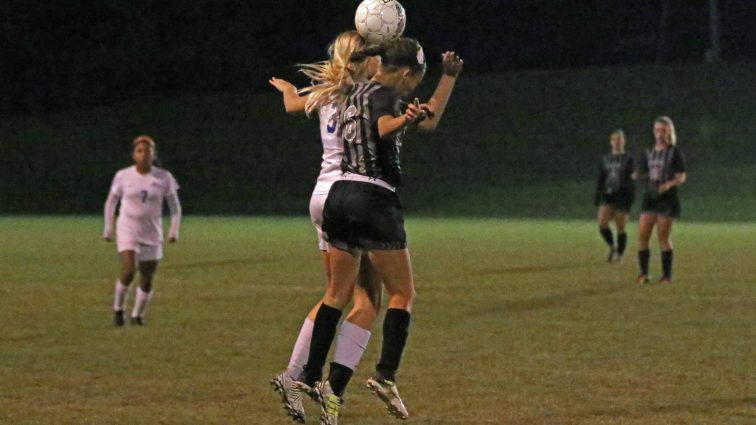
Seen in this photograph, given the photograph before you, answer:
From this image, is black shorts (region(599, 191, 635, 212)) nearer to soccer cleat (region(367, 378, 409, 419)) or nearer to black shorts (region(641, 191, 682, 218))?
black shorts (region(641, 191, 682, 218))

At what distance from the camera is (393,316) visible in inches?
272

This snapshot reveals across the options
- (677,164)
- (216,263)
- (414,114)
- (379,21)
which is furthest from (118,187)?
(216,263)

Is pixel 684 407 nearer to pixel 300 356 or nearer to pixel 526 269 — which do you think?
pixel 300 356

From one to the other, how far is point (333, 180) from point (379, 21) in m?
0.86

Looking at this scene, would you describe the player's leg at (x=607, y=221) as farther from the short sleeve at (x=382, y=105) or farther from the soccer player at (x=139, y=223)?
the short sleeve at (x=382, y=105)

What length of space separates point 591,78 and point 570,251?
30482mm

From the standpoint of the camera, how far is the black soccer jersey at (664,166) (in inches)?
653

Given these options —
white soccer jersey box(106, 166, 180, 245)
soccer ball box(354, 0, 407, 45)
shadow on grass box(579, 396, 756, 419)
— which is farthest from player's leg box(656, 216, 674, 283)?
soccer ball box(354, 0, 407, 45)

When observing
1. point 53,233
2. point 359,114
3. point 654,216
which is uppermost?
point 359,114

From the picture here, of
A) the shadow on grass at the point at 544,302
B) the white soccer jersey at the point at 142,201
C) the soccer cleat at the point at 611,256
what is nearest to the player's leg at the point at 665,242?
the shadow on grass at the point at 544,302

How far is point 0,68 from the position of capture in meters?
55.2

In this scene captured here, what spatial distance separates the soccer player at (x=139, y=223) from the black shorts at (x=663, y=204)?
6.47 m

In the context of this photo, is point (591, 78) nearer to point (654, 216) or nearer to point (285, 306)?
point (654, 216)

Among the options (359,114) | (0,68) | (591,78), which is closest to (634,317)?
(359,114)
